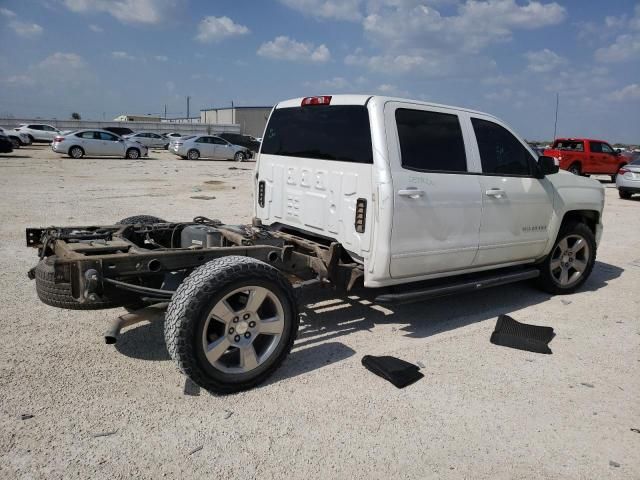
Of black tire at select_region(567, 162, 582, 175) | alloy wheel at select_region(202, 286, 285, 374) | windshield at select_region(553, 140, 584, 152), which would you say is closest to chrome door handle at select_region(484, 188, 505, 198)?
alloy wheel at select_region(202, 286, 285, 374)

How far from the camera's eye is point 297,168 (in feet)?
16.0

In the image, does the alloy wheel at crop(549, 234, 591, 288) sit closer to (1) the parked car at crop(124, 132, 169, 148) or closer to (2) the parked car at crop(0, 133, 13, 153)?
(2) the parked car at crop(0, 133, 13, 153)

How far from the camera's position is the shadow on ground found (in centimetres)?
406

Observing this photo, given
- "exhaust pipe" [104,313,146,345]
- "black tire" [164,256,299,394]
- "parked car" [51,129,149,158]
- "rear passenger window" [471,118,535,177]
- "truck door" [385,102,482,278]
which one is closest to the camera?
"black tire" [164,256,299,394]

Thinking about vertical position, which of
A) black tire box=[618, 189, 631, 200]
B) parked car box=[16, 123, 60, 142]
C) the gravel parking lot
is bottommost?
the gravel parking lot

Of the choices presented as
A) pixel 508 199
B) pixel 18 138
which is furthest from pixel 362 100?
pixel 18 138

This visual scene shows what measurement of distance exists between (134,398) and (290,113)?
9.87 feet

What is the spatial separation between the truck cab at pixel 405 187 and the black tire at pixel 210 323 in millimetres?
942

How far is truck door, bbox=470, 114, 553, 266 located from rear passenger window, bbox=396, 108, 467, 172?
29 cm

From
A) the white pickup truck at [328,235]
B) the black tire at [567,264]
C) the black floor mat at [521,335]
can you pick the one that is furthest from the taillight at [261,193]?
the black tire at [567,264]

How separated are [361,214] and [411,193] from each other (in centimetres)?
44

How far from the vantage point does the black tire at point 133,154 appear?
91.1ft

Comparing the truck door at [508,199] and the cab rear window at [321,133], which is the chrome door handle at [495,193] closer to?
the truck door at [508,199]

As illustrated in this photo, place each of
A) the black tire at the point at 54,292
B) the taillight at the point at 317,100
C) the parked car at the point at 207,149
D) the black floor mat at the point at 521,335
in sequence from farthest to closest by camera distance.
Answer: the parked car at the point at 207,149 < the taillight at the point at 317,100 < the black floor mat at the point at 521,335 < the black tire at the point at 54,292
